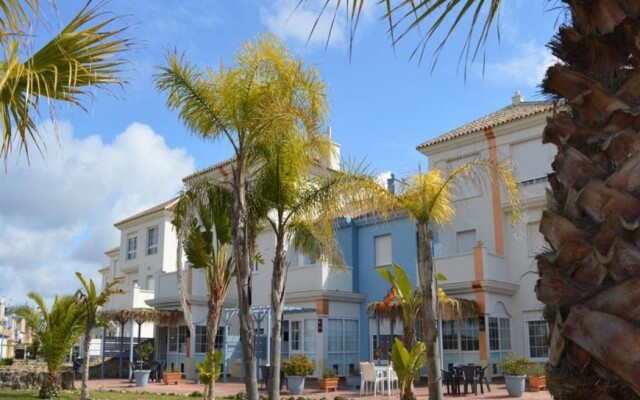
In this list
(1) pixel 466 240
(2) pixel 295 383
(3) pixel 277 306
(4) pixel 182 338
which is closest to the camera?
(3) pixel 277 306

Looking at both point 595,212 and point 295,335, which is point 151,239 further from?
point 595,212

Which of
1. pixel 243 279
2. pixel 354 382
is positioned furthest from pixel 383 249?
pixel 243 279

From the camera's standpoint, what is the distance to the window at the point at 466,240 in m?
24.8

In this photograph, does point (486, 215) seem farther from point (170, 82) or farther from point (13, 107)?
point (13, 107)

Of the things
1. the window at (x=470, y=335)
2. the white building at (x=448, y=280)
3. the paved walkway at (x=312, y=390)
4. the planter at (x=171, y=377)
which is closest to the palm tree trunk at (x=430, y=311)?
the paved walkway at (x=312, y=390)

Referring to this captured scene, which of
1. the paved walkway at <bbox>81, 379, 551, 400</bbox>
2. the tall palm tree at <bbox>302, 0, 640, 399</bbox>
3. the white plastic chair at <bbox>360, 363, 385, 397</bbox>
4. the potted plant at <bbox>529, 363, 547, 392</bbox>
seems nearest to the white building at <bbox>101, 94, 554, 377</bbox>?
the paved walkway at <bbox>81, 379, 551, 400</bbox>

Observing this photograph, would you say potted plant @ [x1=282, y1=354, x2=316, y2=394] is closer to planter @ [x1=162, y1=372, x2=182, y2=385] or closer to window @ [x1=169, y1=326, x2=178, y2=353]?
planter @ [x1=162, y1=372, x2=182, y2=385]

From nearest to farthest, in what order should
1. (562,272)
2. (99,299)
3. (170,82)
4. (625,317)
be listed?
(625,317) → (562,272) → (170,82) → (99,299)

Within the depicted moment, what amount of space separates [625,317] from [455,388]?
673 inches

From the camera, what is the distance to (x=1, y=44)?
4.09 metres

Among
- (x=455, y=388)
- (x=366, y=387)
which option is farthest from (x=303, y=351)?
(x=455, y=388)

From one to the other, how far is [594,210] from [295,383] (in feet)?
59.3

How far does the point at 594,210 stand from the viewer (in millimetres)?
2537

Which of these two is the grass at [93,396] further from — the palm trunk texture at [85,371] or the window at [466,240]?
the window at [466,240]
